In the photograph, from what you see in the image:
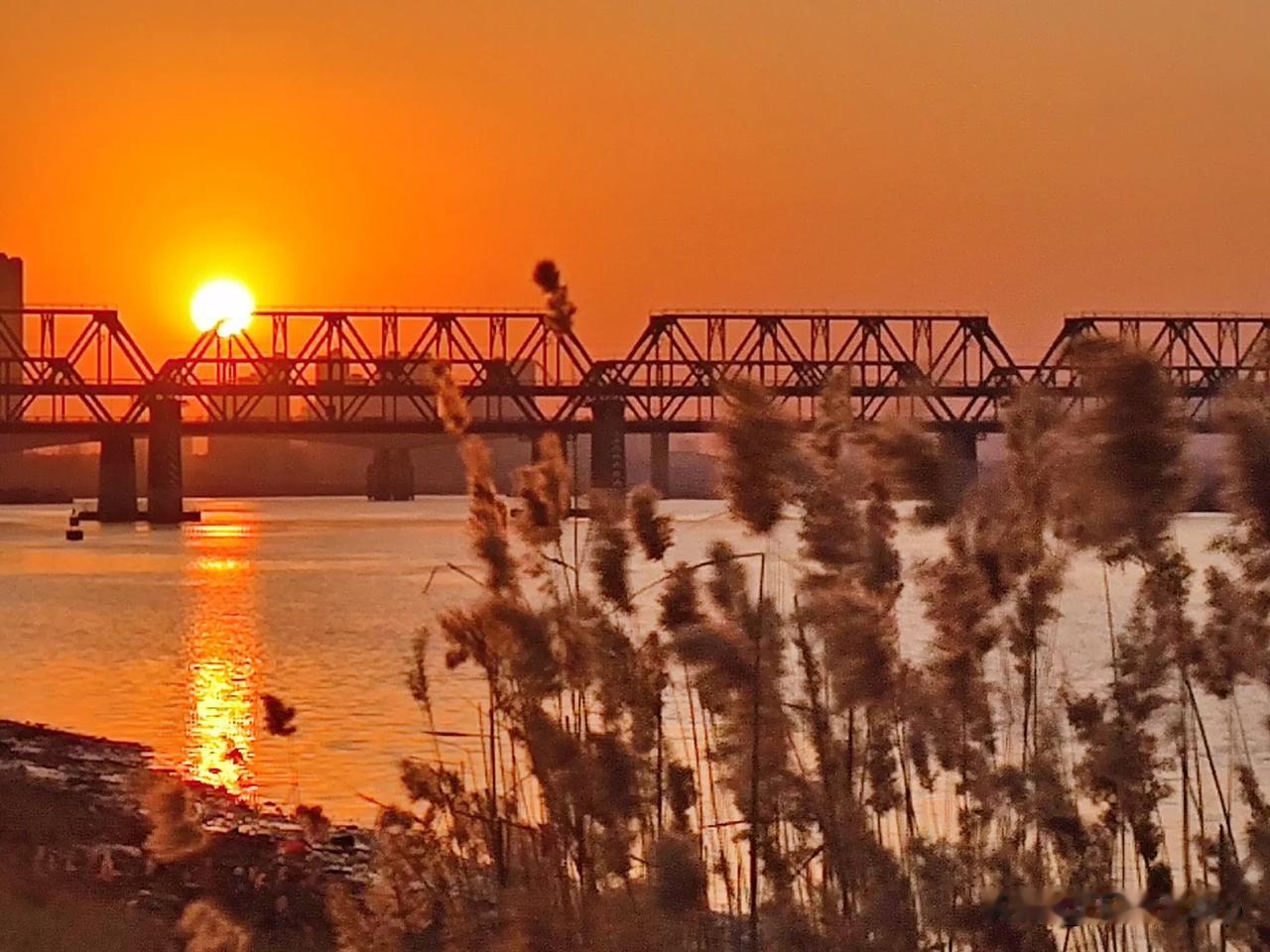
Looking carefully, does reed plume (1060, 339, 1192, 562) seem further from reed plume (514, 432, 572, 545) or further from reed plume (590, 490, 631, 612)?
reed plume (514, 432, 572, 545)

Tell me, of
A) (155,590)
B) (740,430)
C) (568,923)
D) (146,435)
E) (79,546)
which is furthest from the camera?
(146,435)

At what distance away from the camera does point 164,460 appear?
156625mm

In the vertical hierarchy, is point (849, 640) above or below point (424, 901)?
above

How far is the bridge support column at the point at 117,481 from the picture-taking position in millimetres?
161625

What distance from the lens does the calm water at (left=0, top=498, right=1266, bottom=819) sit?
2175 centimetres

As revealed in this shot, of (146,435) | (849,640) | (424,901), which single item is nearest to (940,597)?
(849,640)

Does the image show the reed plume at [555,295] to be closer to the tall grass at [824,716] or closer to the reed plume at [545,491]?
the tall grass at [824,716]

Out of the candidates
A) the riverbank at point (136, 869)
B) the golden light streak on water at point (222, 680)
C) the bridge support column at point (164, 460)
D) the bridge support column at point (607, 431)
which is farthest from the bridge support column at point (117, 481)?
the riverbank at point (136, 869)

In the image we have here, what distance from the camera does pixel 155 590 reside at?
279ft

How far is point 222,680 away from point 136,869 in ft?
94.6

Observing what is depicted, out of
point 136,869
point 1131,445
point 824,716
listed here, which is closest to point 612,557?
point 824,716

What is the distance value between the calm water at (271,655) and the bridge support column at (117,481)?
4713cm

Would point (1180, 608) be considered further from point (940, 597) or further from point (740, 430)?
point (740, 430)

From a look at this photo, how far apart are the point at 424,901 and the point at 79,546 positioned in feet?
458
